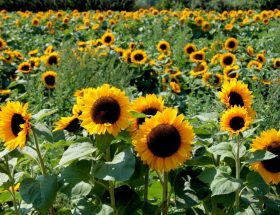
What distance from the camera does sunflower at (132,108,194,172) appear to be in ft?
6.42

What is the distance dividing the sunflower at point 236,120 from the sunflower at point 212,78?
3.24 metres

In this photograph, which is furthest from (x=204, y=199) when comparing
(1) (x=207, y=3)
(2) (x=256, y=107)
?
(1) (x=207, y=3)

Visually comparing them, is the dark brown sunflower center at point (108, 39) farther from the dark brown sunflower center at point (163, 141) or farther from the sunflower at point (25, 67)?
the dark brown sunflower center at point (163, 141)

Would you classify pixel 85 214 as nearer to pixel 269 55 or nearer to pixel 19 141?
pixel 19 141

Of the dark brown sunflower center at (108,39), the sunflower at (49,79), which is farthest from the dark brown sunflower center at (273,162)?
the dark brown sunflower center at (108,39)

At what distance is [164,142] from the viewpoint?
1970mm

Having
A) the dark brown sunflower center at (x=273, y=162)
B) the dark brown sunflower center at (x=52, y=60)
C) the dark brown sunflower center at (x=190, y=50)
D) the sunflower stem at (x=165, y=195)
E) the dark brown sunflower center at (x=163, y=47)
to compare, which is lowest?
the dark brown sunflower center at (x=190, y=50)

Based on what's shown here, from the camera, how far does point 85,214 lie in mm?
2082

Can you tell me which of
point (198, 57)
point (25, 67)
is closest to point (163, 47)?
point (198, 57)

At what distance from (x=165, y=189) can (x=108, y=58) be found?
455 centimetres

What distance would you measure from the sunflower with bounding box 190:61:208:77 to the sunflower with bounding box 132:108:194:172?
4057 mm

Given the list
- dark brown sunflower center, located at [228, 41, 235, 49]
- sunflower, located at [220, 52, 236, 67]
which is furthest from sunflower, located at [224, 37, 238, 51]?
sunflower, located at [220, 52, 236, 67]

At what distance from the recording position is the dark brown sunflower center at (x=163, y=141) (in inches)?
77.0

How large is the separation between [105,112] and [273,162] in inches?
27.7
